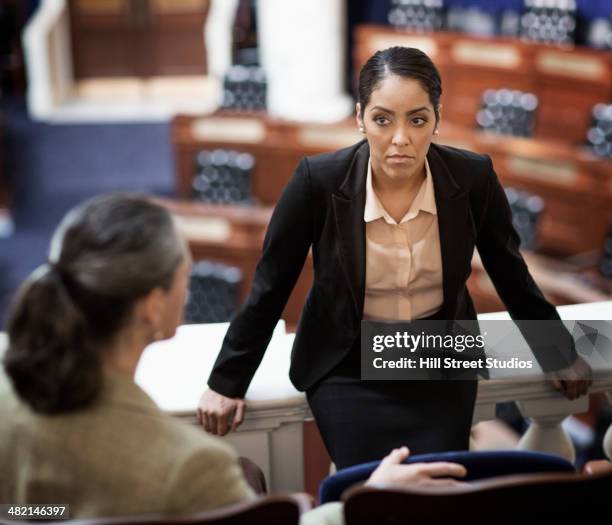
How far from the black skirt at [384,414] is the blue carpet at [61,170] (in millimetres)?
5128

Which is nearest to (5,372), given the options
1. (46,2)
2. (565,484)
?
(565,484)

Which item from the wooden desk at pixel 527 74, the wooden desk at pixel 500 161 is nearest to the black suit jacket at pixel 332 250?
the wooden desk at pixel 500 161

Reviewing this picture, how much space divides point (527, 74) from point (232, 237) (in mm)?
2936

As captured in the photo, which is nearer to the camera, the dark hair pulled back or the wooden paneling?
the dark hair pulled back

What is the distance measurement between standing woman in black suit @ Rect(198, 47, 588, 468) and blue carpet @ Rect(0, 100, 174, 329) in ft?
16.7

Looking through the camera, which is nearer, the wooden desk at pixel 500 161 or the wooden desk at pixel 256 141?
the wooden desk at pixel 500 161

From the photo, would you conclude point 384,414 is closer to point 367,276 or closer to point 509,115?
point 367,276

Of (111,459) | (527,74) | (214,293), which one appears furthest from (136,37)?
(111,459)

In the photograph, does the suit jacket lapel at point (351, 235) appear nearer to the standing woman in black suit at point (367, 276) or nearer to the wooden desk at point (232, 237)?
the standing woman in black suit at point (367, 276)

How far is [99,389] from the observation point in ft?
3.54

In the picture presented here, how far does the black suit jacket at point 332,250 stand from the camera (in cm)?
159

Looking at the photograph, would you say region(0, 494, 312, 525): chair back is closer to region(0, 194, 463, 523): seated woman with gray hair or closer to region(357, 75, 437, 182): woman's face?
region(0, 194, 463, 523): seated woman with gray hair

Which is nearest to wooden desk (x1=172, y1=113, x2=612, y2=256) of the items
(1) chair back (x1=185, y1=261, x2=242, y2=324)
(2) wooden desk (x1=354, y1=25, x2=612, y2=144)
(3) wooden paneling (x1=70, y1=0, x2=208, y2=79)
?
(2) wooden desk (x1=354, y1=25, x2=612, y2=144)

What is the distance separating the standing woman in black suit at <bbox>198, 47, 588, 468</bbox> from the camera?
5.20 feet
